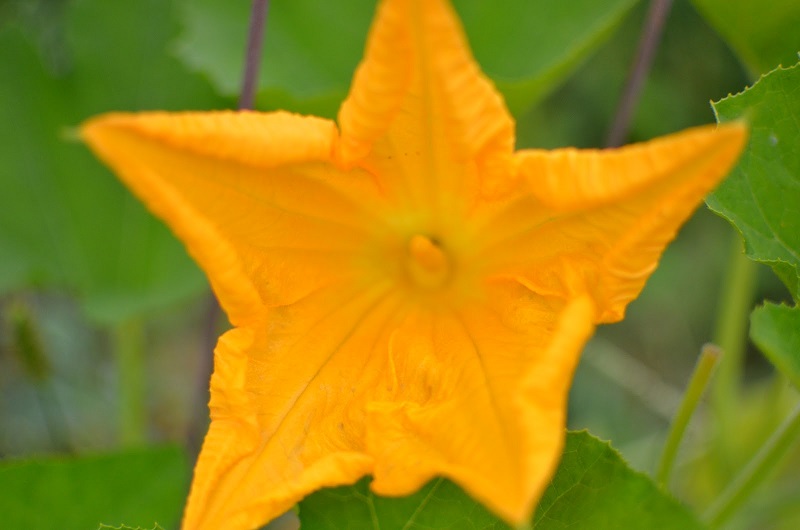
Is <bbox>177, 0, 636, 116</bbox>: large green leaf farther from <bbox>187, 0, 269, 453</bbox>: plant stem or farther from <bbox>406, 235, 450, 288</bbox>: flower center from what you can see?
<bbox>406, 235, 450, 288</bbox>: flower center

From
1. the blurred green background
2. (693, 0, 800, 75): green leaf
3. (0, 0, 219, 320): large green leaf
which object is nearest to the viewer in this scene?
(693, 0, 800, 75): green leaf

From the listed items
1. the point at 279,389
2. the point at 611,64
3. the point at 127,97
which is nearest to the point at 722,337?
the point at 279,389

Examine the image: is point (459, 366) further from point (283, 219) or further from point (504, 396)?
point (283, 219)

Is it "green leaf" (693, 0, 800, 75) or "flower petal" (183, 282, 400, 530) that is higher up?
"green leaf" (693, 0, 800, 75)

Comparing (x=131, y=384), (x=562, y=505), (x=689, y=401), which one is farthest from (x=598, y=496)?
(x=131, y=384)

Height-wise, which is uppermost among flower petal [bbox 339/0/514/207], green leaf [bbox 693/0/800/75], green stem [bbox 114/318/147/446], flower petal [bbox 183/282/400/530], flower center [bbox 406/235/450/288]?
flower petal [bbox 339/0/514/207]

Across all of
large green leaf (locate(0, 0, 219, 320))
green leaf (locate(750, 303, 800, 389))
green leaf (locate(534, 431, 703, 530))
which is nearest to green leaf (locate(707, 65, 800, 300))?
green leaf (locate(750, 303, 800, 389))

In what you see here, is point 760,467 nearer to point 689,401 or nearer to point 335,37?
point 689,401
